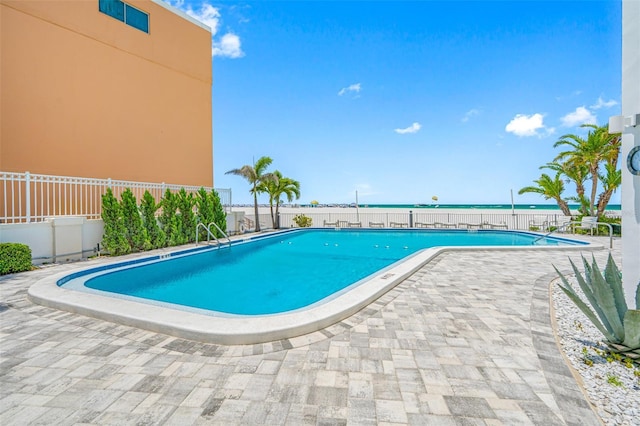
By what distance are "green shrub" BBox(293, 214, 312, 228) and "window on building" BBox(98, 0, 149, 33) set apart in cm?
1282

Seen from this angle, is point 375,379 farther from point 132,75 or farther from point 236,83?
point 236,83

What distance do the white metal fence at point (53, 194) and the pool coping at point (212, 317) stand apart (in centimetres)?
435

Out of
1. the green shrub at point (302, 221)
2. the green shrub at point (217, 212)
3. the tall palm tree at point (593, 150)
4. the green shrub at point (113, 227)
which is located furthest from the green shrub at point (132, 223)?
the tall palm tree at point (593, 150)

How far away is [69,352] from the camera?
2.93m

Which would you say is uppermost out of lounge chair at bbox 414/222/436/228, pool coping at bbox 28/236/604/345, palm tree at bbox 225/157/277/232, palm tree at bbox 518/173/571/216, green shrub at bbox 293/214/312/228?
palm tree at bbox 225/157/277/232

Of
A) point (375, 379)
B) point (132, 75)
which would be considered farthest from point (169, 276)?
point (132, 75)

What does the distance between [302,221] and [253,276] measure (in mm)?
12864

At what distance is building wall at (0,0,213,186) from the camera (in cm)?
911

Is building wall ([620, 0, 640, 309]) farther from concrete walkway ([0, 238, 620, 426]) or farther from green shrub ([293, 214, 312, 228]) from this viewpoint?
green shrub ([293, 214, 312, 228])

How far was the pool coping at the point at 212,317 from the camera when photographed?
3.20 meters

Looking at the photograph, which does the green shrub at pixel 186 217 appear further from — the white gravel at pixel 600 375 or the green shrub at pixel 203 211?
the white gravel at pixel 600 375

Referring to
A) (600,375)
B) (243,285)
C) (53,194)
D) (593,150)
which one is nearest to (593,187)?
(593,150)

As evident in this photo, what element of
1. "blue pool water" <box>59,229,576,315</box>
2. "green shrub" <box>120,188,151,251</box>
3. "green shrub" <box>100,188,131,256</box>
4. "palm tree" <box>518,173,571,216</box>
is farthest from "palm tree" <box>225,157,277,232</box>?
"palm tree" <box>518,173,571,216</box>

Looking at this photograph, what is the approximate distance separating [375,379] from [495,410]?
869 mm
